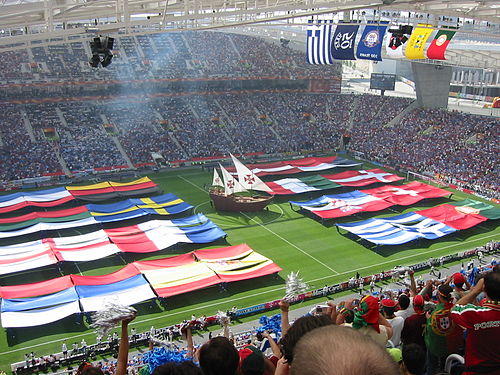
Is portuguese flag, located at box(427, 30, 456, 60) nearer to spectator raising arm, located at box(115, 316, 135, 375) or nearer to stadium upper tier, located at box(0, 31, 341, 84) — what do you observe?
stadium upper tier, located at box(0, 31, 341, 84)

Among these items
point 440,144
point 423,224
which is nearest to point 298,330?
point 423,224

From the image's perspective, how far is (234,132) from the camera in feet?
172

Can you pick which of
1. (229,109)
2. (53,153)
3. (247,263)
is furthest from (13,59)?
(247,263)

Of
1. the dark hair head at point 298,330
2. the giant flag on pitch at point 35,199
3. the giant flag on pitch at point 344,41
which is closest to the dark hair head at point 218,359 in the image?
the dark hair head at point 298,330

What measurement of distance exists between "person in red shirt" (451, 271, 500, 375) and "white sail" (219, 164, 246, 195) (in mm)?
28996

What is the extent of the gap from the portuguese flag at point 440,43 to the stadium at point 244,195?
0.29ft

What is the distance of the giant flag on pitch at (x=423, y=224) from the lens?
28.9 meters

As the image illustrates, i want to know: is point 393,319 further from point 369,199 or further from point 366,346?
point 369,199

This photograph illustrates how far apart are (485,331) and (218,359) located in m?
2.16

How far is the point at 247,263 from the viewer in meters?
24.8

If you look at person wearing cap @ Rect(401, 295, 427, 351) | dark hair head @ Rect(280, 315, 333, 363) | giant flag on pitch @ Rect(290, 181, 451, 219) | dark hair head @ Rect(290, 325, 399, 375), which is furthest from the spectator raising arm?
giant flag on pitch @ Rect(290, 181, 451, 219)

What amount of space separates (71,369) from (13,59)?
4204 cm

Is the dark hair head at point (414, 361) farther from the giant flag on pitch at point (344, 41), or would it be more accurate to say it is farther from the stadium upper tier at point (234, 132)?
the stadium upper tier at point (234, 132)

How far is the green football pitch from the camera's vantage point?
19625 mm
